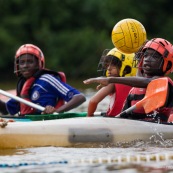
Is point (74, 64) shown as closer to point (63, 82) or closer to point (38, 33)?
point (38, 33)

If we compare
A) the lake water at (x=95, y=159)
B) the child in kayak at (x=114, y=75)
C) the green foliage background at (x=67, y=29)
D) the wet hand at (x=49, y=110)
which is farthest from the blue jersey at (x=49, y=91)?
the green foliage background at (x=67, y=29)

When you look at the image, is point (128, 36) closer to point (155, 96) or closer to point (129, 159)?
point (155, 96)

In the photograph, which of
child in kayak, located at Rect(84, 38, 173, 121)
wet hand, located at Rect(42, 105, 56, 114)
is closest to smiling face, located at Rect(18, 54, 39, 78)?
wet hand, located at Rect(42, 105, 56, 114)

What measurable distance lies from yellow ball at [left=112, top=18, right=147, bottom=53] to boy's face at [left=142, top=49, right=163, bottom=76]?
0.70m

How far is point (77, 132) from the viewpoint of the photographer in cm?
994

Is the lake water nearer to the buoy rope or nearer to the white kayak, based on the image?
the buoy rope

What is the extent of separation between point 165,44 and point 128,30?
32.9 inches

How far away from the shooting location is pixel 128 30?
1113 cm

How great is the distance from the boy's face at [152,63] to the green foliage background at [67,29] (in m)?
20.3

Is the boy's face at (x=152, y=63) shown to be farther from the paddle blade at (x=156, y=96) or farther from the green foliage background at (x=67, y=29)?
the green foliage background at (x=67, y=29)

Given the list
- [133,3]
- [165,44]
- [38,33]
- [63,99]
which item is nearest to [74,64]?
[38,33]

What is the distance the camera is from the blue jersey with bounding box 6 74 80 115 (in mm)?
12227

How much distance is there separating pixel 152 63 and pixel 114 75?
2.76ft

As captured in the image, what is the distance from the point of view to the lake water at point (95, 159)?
27.1 feet
